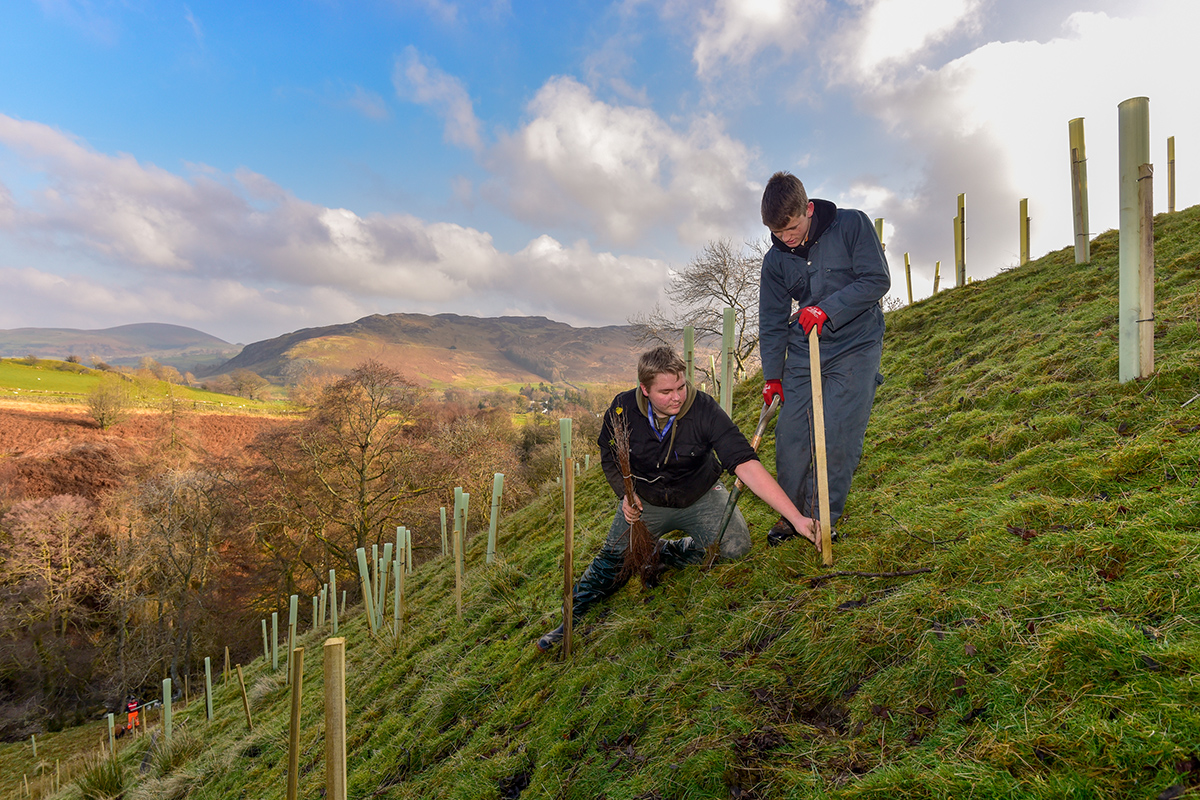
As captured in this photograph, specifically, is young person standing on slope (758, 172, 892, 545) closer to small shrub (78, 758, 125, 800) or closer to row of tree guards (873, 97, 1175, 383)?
row of tree guards (873, 97, 1175, 383)

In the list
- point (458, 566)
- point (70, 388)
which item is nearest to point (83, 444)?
point (70, 388)

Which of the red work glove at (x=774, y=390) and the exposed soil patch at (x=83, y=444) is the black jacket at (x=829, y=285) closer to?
the red work glove at (x=774, y=390)

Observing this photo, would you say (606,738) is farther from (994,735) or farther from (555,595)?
(555,595)

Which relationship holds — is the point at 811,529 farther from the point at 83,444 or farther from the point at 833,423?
A: the point at 83,444

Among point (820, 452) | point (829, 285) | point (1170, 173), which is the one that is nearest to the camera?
point (820, 452)

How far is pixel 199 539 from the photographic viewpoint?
67.0 ft

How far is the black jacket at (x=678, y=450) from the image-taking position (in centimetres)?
338

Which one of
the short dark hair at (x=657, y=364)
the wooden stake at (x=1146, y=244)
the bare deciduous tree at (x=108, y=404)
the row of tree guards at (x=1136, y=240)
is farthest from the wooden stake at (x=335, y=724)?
the bare deciduous tree at (x=108, y=404)

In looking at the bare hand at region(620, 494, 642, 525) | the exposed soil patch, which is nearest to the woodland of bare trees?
the exposed soil patch

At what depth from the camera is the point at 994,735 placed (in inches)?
57.5

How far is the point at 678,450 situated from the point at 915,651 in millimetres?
1841

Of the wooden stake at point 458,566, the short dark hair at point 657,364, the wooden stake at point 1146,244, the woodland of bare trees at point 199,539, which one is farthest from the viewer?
the woodland of bare trees at point 199,539

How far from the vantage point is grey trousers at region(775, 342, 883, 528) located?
10.8ft

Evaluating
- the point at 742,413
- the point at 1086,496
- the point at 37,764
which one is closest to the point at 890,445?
the point at 1086,496
